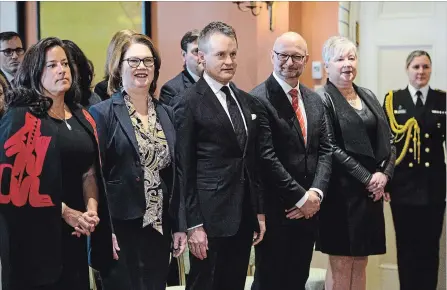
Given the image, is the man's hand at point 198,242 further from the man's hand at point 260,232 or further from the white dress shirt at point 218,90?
the white dress shirt at point 218,90

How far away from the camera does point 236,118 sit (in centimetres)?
336

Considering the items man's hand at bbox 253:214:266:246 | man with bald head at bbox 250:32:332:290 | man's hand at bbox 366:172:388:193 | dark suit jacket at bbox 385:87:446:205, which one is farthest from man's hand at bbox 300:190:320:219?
dark suit jacket at bbox 385:87:446:205

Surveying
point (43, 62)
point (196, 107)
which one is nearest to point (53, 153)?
point (43, 62)

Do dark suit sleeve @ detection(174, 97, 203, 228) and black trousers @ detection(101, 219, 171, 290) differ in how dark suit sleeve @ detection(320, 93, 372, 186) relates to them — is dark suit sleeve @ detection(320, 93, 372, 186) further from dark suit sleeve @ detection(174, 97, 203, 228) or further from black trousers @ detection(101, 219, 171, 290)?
black trousers @ detection(101, 219, 171, 290)

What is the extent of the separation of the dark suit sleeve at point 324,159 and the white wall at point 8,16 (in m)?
2.79

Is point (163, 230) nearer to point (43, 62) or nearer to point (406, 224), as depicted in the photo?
point (43, 62)

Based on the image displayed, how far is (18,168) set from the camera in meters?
2.94

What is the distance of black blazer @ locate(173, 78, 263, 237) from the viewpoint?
3262mm

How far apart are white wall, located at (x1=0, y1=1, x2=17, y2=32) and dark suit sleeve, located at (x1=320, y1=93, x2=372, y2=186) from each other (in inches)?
108

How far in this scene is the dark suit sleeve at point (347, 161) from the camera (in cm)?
387

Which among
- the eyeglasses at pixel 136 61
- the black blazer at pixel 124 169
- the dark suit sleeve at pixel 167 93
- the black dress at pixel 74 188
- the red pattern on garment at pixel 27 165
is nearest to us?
the red pattern on garment at pixel 27 165

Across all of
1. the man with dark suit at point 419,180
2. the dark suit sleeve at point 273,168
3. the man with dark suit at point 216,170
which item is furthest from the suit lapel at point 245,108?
the man with dark suit at point 419,180

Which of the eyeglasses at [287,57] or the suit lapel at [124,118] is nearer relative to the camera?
the suit lapel at [124,118]

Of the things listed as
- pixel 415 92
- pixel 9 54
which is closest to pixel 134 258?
pixel 9 54
